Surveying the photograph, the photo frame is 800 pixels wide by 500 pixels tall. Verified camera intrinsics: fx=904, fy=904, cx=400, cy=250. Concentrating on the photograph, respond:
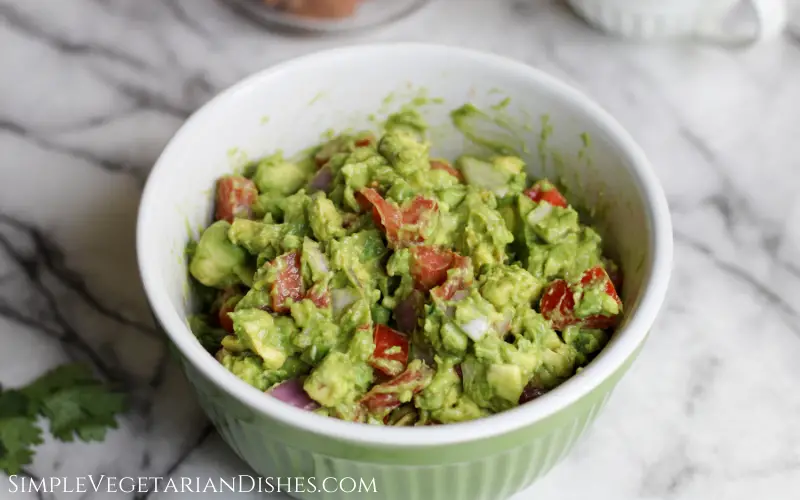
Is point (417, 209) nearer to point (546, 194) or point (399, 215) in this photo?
point (399, 215)

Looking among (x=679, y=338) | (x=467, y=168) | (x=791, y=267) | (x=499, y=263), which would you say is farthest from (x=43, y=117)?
(x=791, y=267)

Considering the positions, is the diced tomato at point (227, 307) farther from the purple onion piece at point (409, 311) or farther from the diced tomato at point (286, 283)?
the purple onion piece at point (409, 311)

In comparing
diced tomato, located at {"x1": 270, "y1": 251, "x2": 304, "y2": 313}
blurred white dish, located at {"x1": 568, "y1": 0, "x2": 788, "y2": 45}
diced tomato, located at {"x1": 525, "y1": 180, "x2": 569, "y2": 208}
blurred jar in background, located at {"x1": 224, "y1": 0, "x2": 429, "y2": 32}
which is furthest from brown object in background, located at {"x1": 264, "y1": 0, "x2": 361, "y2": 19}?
diced tomato, located at {"x1": 270, "y1": 251, "x2": 304, "y2": 313}

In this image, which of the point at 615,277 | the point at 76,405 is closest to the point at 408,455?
the point at 615,277

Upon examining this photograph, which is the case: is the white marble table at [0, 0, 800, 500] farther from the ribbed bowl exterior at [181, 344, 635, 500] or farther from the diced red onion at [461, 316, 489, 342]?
the diced red onion at [461, 316, 489, 342]

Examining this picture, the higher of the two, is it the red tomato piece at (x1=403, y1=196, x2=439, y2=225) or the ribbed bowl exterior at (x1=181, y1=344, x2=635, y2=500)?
the red tomato piece at (x1=403, y1=196, x2=439, y2=225)
